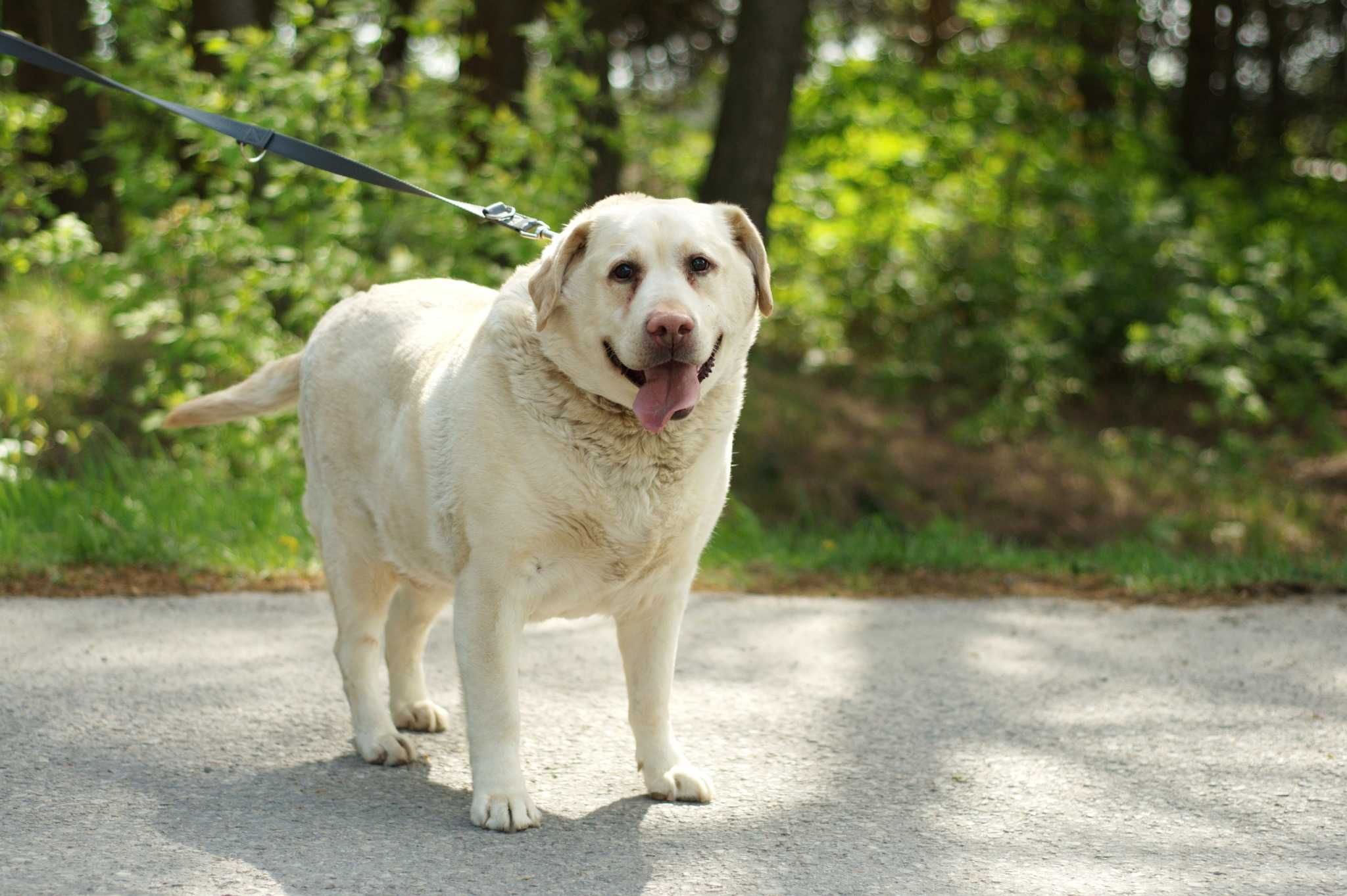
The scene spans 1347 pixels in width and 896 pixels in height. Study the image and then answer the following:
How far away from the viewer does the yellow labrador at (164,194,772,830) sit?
3.52 meters

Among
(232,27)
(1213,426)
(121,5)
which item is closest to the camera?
(121,5)

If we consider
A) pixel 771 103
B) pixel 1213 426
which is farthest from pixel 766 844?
pixel 1213 426

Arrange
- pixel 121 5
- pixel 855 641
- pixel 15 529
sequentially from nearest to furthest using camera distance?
pixel 855 641, pixel 15 529, pixel 121 5

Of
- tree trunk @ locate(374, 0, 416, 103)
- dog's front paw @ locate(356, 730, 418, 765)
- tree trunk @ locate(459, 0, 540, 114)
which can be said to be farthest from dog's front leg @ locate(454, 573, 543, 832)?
tree trunk @ locate(374, 0, 416, 103)

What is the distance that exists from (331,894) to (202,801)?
784 mm

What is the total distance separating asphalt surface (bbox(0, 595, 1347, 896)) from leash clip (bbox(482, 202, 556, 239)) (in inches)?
62.7

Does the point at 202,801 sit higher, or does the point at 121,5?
the point at 121,5

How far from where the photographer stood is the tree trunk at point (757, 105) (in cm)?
1014

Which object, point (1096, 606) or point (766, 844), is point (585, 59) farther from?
point (766, 844)

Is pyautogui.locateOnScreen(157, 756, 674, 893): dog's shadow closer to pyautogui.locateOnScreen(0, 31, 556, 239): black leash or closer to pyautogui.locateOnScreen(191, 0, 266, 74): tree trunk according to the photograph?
pyautogui.locateOnScreen(0, 31, 556, 239): black leash

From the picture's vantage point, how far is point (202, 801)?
3693 mm

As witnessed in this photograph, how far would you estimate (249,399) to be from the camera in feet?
15.4

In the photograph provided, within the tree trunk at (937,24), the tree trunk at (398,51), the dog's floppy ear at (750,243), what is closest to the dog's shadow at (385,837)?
the dog's floppy ear at (750,243)

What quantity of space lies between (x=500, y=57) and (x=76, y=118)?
366 centimetres
